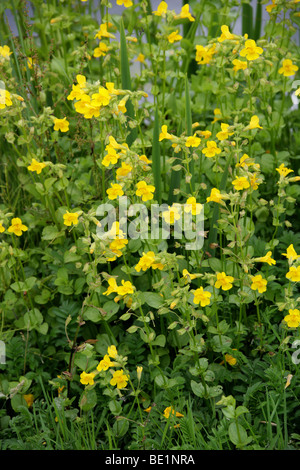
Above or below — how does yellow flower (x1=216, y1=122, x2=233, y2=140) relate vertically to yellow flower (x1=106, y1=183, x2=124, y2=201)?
above

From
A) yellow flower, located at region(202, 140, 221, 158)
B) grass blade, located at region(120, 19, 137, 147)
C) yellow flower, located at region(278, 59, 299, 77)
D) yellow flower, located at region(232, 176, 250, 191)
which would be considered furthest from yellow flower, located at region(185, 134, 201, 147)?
yellow flower, located at region(278, 59, 299, 77)

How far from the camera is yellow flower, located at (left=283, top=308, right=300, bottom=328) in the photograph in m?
2.29

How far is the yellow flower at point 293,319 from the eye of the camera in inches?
90.1

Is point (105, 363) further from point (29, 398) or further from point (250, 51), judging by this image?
point (250, 51)

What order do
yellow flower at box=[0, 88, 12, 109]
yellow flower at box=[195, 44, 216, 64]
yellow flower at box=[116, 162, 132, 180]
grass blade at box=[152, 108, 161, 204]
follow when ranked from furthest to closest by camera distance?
yellow flower at box=[195, 44, 216, 64]
grass blade at box=[152, 108, 161, 204]
yellow flower at box=[0, 88, 12, 109]
yellow flower at box=[116, 162, 132, 180]

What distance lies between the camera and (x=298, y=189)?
3.17 meters

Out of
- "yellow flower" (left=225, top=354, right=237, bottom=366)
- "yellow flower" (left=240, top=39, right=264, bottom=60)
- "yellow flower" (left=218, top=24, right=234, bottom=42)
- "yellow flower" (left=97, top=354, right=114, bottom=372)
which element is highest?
"yellow flower" (left=218, top=24, right=234, bottom=42)

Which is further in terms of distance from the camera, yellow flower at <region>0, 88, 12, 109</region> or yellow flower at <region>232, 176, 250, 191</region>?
yellow flower at <region>0, 88, 12, 109</region>

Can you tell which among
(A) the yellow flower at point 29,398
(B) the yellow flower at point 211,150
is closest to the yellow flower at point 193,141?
(B) the yellow flower at point 211,150

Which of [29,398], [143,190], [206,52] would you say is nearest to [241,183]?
[143,190]

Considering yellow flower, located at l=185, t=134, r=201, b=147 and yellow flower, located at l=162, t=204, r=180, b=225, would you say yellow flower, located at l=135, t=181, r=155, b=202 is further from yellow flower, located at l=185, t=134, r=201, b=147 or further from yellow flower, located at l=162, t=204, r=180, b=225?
yellow flower, located at l=185, t=134, r=201, b=147

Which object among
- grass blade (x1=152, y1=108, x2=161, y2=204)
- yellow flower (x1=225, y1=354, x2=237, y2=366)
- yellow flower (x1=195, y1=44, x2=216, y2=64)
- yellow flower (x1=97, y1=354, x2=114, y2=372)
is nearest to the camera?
yellow flower (x1=97, y1=354, x2=114, y2=372)

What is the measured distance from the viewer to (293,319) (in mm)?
2297

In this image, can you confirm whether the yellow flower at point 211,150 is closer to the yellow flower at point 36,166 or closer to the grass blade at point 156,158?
the grass blade at point 156,158
